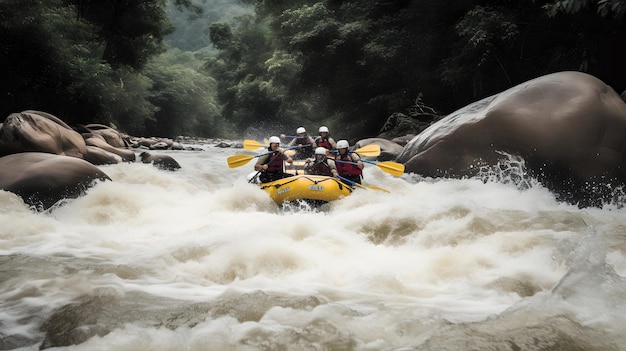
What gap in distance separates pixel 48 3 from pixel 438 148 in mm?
12444

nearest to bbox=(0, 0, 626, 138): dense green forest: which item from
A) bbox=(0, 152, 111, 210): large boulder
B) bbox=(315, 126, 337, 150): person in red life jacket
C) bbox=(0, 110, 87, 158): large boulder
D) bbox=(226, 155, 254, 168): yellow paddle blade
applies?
bbox=(315, 126, 337, 150): person in red life jacket

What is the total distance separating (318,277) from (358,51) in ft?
43.5

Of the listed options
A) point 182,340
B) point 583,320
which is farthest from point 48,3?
point 583,320

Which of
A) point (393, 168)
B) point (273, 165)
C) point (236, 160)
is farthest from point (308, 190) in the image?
point (236, 160)

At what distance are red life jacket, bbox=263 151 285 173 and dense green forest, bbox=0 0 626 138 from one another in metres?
4.61

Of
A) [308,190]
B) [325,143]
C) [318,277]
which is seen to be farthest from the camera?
[325,143]

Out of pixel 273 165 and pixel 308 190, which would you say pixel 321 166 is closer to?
pixel 273 165

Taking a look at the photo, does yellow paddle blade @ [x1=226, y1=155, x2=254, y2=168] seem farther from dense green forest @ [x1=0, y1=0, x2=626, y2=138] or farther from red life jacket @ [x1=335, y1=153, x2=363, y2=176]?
dense green forest @ [x1=0, y1=0, x2=626, y2=138]

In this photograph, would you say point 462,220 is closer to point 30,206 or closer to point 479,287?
point 479,287

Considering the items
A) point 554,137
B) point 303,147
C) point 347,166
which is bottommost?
point 303,147

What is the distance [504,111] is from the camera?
658cm

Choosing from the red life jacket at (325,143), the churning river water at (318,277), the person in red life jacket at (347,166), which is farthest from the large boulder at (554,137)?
the red life jacket at (325,143)

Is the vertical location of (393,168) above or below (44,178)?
below

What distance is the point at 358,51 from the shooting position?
15461 mm
